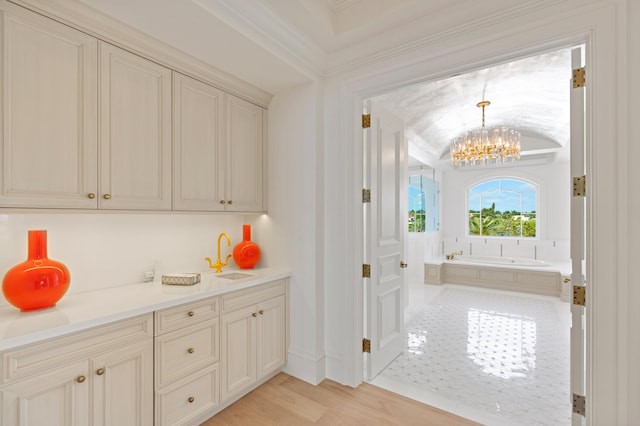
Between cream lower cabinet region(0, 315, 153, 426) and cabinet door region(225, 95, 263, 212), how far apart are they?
119 cm

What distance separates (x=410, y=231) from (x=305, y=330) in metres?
4.78

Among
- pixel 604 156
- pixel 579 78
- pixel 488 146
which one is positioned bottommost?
pixel 604 156

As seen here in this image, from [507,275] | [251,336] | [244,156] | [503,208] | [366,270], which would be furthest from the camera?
[503,208]

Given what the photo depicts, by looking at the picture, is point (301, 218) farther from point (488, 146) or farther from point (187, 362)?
point (488, 146)

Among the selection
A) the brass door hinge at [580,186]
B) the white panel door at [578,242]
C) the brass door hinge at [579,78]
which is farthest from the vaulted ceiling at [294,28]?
the brass door hinge at [580,186]

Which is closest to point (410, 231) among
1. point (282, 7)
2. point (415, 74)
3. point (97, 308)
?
point (415, 74)

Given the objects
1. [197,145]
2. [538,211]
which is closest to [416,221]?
[538,211]

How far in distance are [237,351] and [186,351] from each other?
419mm

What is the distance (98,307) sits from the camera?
1.61 m

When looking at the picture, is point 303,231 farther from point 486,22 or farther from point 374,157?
point 486,22

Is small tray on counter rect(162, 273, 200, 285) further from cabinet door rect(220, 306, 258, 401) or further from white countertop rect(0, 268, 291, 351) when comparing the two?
cabinet door rect(220, 306, 258, 401)

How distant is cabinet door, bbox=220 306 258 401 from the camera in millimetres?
2088

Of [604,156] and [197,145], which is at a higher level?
[197,145]

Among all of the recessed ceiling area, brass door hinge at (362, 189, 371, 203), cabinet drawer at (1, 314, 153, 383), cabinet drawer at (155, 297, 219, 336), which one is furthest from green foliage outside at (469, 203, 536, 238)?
cabinet drawer at (1, 314, 153, 383)
